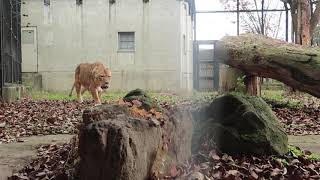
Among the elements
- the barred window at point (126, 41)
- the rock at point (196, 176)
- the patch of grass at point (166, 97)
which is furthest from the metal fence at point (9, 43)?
the rock at point (196, 176)

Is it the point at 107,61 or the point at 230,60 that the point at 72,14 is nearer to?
the point at 107,61

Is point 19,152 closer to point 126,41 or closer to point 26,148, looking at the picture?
point 26,148


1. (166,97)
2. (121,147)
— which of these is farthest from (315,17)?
(121,147)

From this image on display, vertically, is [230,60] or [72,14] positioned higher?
[72,14]

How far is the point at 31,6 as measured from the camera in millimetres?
23375

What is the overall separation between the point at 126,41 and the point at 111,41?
664 mm

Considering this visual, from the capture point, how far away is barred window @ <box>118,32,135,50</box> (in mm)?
22875

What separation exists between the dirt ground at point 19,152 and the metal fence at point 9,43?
551 cm

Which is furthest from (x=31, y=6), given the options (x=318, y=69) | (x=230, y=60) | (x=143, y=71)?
(x=318, y=69)

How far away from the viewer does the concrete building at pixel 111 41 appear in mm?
22469

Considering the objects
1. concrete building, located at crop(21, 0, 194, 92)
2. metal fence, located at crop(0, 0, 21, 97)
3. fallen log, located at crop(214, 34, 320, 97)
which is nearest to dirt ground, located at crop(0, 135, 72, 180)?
fallen log, located at crop(214, 34, 320, 97)

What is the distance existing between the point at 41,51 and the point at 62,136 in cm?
1751

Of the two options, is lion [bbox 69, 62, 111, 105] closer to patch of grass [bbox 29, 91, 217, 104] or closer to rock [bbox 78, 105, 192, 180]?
patch of grass [bbox 29, 91, 217, 104]

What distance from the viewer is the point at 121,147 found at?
8.12 ft
